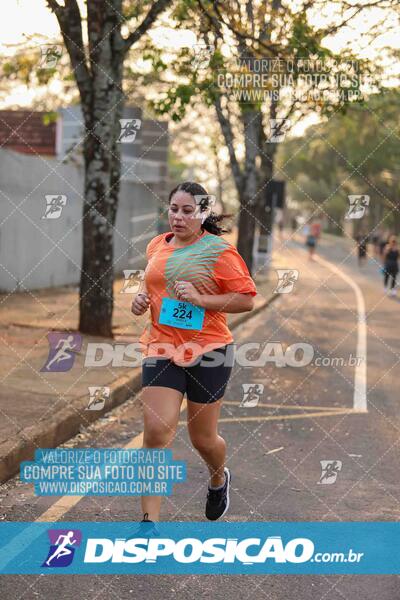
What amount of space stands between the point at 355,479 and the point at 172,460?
1.34 m

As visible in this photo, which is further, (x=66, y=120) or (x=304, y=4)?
(x=66, y=120)

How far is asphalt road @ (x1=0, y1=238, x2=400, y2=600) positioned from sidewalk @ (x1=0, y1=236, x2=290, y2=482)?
0.22m

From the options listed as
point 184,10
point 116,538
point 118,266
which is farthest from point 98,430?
point 118,266

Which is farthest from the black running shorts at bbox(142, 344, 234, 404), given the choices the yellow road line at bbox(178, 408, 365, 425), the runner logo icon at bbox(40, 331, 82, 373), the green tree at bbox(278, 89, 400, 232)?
the green tree at bbox(278, 89, 400, 232)

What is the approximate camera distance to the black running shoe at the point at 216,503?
629 cm

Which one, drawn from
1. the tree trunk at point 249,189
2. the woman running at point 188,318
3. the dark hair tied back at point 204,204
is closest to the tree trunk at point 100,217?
the dark hair tied back at point 204,204

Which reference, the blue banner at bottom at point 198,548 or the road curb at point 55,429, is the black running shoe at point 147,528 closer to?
the blue banner at bottom at point 198,548

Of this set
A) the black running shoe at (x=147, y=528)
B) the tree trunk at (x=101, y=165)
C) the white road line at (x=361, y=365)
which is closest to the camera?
the black running shoe at (x=147, y=528)

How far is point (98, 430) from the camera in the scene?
9.03m

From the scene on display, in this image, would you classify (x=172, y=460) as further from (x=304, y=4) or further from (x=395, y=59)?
(x=395, y=59)

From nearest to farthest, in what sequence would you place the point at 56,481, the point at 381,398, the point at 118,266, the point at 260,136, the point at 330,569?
the point at 330,569
the point at 56,481
the point at 381,398
the point at 260,136
the point at 118,266

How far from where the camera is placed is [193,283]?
5852 mm

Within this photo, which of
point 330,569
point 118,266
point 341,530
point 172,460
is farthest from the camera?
point 118,266

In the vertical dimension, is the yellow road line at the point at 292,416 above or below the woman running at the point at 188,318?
below
